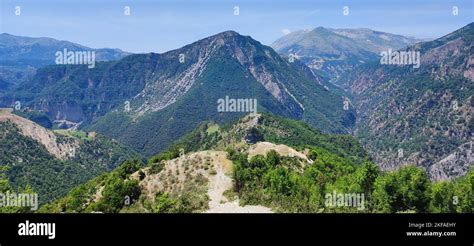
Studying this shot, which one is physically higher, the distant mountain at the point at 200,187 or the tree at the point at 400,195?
the tree at the point at 400,195

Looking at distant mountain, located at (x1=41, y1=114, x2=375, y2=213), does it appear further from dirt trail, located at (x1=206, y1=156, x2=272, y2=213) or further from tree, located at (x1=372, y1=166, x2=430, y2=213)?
tree, located at (x1=372, y1=166, x2=430, y2=213)

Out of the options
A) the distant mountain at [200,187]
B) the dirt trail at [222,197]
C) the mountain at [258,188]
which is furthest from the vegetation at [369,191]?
the dirt trail at [222,197]

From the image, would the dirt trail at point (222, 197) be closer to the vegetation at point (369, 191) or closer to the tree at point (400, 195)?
the vegetation at point (369, 191)

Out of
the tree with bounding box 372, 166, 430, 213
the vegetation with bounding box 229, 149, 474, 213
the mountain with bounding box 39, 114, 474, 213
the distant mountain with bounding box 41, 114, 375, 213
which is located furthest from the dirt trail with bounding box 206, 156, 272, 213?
A: the tree with bounding box 372, 166, 430, 213

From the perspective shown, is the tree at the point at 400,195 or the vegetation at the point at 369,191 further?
the vegetation at the point at 369,191

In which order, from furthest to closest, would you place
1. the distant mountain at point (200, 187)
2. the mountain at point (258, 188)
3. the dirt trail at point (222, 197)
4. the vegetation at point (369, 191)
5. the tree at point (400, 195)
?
the distant mountain at point (200, 187) < the dirt trail at point (222, 197) < the mountain at point (258, 188) < the vegetation at point (369, 191) < the tree at point (400, 195)
